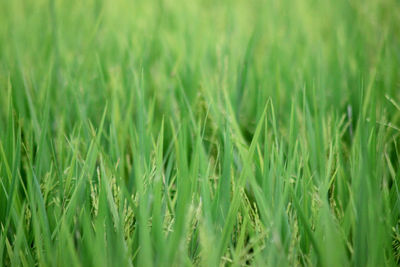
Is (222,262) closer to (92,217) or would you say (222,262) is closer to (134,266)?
(134,266)

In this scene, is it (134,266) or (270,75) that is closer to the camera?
(134,266)

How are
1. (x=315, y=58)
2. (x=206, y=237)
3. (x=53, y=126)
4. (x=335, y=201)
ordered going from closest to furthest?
(x=206, y=237) → (x=335, y=201) → (x=53, y=126) → (x=315, y=58)

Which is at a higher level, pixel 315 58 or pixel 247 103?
pixel 315 58

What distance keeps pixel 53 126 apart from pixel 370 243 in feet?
2.68

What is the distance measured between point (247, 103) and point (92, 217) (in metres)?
0.58

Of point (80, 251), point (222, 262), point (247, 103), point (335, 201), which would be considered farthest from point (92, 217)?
point (247, 103)

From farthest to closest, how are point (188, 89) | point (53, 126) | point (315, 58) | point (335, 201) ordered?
point (315, 58) → point (188, 89) → point (53, 126) → point (335, 201)

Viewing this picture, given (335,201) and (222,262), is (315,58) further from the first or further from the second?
(222,262)

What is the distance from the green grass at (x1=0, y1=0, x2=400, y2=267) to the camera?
678 millimetres

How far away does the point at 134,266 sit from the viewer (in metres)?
0.71

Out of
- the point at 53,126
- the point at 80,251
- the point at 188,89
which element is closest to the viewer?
the point at 80,251

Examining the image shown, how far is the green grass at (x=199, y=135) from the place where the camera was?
678mm

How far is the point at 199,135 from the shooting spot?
2.51 feet

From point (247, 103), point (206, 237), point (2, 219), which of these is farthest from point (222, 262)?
point (247, 103)
